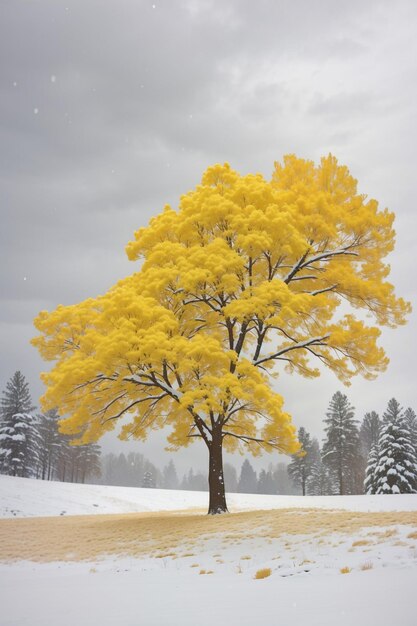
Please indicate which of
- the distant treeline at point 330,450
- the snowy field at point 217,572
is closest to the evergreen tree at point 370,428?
the distant treeline at point 330,450

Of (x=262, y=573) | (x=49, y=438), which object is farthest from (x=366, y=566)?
(x=49, y=438)

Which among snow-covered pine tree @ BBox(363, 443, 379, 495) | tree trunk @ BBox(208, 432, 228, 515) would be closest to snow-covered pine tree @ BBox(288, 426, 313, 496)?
snow-covered pine tree @ BBox(363, 443, 379, 495)

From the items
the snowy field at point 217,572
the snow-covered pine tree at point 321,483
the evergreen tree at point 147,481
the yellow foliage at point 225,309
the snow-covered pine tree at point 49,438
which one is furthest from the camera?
the evergreen tree at point 147,481

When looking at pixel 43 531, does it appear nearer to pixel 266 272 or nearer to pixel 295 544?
pixel 295 544

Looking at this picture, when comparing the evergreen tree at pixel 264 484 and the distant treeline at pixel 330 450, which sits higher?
the distant treeline at pixel 330 450

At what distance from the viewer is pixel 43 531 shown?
15.9 metres

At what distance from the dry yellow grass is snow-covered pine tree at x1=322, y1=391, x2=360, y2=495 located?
108 ft

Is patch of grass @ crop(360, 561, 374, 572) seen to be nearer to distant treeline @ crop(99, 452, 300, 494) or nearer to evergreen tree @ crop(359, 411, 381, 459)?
evergreen tree @ crop(359, 411, 381, 459)

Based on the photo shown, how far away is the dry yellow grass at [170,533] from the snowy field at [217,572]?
0.04 meters

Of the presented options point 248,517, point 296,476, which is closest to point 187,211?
point 248,517

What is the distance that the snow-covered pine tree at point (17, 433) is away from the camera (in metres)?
41.0

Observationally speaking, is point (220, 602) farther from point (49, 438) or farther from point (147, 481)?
point (147, 481)

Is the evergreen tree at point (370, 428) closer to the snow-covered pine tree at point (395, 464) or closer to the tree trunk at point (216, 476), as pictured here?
the snow-covered pine tree at point (395, 464)

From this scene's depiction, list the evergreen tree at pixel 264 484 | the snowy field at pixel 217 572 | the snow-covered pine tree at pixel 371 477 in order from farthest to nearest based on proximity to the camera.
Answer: the evergreen tree at pixel 264 484 < the snow-covered pine tree at pixel 371 477 < the snowy field at pixel 217 572
